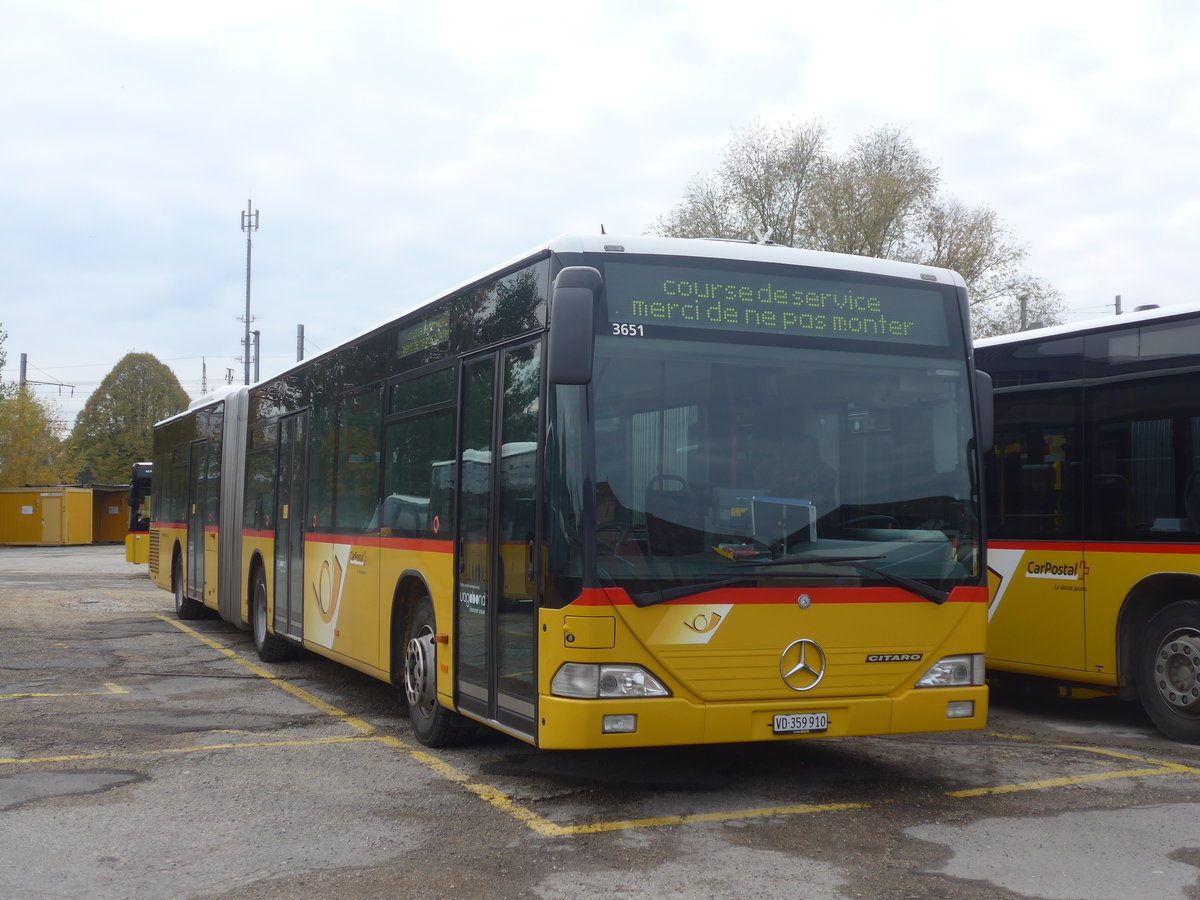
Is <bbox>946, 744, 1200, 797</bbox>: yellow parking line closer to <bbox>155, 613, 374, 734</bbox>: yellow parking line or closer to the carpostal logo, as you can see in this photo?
the carpostal logo

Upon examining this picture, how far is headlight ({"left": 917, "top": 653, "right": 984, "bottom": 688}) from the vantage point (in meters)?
6.79

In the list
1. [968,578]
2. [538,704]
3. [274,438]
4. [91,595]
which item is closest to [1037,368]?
[968,578]

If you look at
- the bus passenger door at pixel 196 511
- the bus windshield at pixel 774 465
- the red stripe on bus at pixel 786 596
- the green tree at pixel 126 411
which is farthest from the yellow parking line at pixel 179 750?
the green tree at pixel 126 411

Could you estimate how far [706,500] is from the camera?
20.6 ft

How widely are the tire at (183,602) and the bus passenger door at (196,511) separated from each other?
51cm

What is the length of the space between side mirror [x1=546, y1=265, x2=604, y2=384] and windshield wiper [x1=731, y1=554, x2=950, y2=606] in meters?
1.30

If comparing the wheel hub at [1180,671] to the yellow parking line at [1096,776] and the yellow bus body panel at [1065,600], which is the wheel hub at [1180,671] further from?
the yellow parking line at [1096,776]

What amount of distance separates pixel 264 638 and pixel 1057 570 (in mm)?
7710

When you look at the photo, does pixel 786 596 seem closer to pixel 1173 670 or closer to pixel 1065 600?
pixel 1173 670

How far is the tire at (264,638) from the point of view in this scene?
12766 mm

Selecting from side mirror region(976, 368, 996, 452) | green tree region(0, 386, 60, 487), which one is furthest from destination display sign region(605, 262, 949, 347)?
green tree region(0, 386, 60, 487)

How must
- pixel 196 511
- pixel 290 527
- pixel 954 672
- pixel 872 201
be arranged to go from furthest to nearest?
pixel 872 201, pixel 196 511, pixel 290 527, pixel 954 672

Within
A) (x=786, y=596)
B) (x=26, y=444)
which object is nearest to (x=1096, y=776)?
(x=786, y=596)

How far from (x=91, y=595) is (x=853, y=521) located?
766 inches
